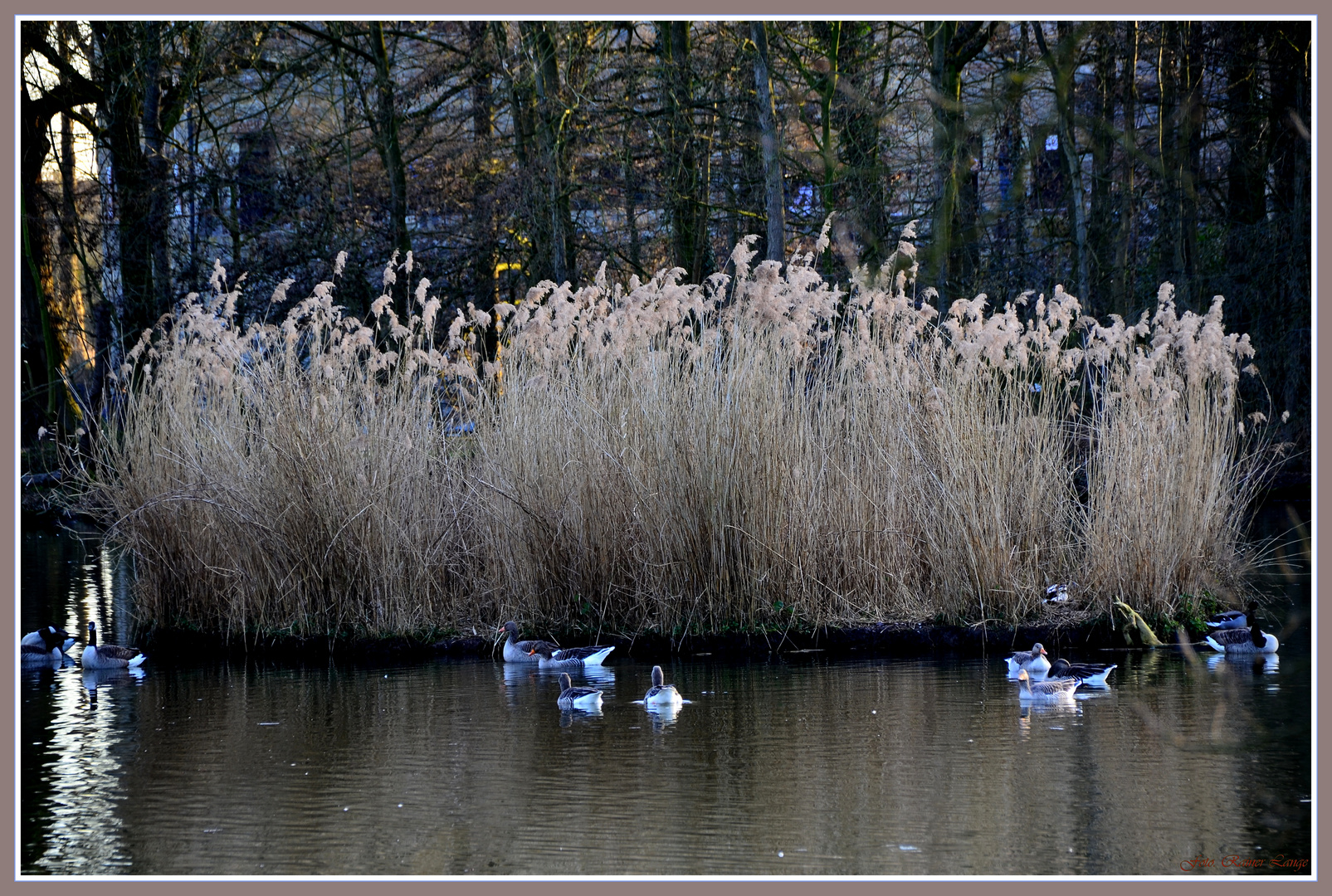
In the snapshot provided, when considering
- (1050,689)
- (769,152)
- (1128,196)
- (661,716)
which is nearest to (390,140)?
(769,152)

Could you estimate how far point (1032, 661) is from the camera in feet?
22.9

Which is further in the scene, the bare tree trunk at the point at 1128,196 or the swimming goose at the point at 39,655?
the bare tree trunk at the point at 1128,196

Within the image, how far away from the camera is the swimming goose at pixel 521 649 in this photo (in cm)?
782

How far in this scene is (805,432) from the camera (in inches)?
332

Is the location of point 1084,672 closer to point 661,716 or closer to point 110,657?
point 661,716

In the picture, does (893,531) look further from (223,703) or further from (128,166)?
(128,166)

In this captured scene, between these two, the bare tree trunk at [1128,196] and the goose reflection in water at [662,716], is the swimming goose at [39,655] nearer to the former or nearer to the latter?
the goose reflection in water at [662,716]

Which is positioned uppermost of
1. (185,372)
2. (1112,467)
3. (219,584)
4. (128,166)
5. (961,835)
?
(128,166)

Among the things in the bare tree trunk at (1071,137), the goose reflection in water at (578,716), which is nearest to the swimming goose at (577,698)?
Result: the goose reflection in water at (578,716)

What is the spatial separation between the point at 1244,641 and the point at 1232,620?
276 mm

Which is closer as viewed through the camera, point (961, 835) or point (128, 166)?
point (961, 835)

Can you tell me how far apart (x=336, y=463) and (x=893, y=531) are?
346 cm

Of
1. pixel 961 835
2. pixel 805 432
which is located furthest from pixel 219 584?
pixel 961 835

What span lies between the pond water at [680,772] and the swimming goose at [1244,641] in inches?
9.6
